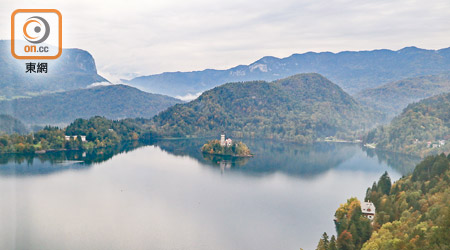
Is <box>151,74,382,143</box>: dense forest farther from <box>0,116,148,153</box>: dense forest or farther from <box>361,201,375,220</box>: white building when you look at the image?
<box>361,201,375,220</box>: white building

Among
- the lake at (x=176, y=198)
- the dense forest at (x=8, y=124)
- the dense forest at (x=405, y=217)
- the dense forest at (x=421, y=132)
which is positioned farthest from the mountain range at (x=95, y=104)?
the dense forest at (x=405, y=217)

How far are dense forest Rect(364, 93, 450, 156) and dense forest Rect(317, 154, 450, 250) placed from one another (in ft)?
101

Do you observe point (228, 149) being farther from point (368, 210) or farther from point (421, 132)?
point (368, 210)

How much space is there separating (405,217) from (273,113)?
3405 inches

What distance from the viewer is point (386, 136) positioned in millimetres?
72125

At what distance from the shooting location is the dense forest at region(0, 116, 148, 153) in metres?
57.8

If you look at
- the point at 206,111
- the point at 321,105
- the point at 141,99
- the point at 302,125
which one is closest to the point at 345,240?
the point at 302,125

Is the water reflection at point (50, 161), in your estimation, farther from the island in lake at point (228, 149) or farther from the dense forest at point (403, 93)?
the dense forest at point (403, 93)

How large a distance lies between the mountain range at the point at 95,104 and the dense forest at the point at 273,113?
33.7 metres

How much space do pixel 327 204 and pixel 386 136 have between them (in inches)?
1715

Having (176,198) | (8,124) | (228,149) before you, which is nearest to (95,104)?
(228,149)

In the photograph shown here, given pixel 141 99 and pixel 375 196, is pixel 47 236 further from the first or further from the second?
pixel 141 99

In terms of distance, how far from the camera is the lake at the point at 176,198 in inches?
990

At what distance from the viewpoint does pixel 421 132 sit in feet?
213
